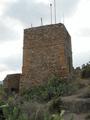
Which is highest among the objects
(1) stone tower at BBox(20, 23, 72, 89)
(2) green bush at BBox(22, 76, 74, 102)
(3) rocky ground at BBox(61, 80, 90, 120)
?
(1) stone tower at BBox(20, 23, 72, 89)

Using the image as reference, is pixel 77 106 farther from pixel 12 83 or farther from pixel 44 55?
pixel 12 83

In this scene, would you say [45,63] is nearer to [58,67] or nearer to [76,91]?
[58,67]

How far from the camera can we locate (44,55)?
1633 centimetres

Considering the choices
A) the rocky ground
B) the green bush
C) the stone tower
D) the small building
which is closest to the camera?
the rocky ground

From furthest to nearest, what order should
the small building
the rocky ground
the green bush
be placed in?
the small building
the green bush
the rocky ground

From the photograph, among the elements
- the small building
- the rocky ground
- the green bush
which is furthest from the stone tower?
the rocky ground

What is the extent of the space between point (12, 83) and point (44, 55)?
3.18 meters

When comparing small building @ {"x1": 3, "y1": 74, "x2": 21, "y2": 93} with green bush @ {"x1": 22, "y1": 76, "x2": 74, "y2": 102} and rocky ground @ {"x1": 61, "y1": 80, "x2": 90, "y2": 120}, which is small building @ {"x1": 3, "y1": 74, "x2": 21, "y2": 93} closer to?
green bush @ {"x1": 22, "y1": 76, "x2": 74, "y2": 102}

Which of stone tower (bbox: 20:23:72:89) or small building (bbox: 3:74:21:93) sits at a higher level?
stone tower (bbox: 20:23:72:89)

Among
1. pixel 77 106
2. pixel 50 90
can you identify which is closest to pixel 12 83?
pixel 50 90

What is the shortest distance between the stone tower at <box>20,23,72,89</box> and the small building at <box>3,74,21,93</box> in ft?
4.34

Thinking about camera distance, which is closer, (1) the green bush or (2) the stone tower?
(1) the green bush

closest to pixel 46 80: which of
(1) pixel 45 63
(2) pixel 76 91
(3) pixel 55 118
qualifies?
(1) pixel 45 63

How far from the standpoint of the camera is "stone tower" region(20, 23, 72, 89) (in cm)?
1604
